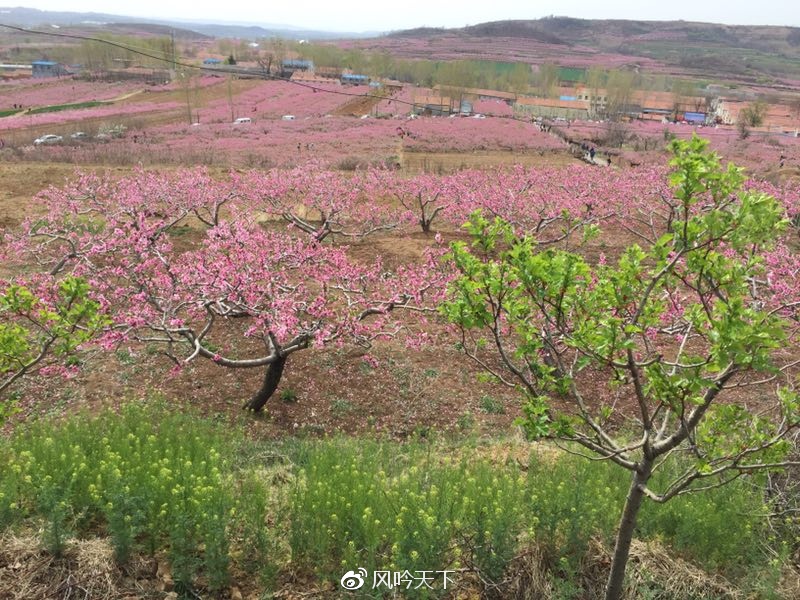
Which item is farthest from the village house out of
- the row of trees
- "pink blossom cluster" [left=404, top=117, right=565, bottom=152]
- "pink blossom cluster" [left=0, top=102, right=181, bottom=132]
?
the row of trees

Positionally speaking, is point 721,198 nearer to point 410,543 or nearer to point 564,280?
point 564,280

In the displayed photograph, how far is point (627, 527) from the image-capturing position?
3.92 m

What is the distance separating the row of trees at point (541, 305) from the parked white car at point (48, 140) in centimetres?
2756

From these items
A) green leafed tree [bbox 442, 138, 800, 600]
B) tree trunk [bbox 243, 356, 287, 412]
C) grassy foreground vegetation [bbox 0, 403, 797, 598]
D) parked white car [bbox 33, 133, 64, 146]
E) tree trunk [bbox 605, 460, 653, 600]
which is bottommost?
parked white car [bbox 33, 133, 64, 146]

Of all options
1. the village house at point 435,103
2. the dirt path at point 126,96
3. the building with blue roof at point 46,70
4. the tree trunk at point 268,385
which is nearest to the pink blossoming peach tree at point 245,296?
the tree trunk at point 268,385

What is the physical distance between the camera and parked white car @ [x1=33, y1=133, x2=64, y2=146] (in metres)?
39.5

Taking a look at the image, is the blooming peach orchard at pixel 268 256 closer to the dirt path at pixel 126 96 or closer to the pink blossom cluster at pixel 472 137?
the pink blossom cluster at pixel 472 137

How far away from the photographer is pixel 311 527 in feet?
16.1

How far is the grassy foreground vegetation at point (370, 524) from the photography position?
179 inches

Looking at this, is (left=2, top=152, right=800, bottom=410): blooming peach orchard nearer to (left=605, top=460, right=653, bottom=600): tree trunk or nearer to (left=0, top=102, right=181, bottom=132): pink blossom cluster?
(left=605, top=460, right=653, bottom=600): tree trunk

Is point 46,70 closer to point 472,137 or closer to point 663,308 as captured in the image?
point 472,137

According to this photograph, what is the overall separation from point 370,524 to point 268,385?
486 cm

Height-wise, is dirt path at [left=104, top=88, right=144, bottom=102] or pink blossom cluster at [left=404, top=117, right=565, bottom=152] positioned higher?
dirt path at [left=104, top=88, right=144, bottom=102]

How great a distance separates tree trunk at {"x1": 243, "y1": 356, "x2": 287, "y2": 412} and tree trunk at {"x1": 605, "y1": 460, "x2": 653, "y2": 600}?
6.16m
